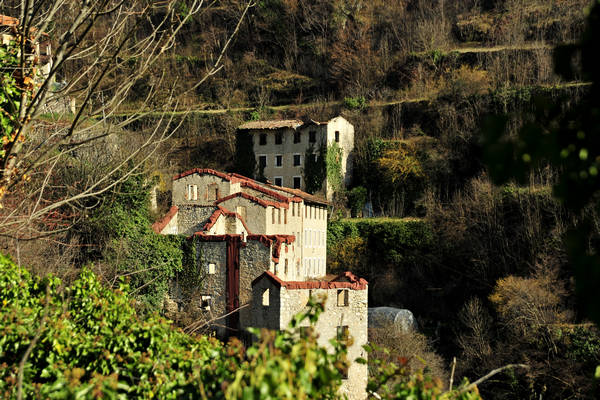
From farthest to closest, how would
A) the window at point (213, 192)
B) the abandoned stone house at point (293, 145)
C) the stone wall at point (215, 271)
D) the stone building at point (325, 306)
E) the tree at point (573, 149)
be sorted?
the abandoned stone house at point (293, 145) → the window at point (213, 192) → the stone wall at point (215, 271) → the stone building at point (325, 306) → the tree at point (573, 149)

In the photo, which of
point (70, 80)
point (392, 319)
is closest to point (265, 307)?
point (392, 319)

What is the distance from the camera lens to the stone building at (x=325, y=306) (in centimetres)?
1836

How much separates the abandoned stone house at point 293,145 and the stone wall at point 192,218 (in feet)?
50.4

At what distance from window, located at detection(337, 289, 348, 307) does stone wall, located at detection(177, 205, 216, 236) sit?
748 centimetres

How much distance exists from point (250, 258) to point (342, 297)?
3895mm

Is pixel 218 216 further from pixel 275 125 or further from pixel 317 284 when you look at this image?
pixel 275 125

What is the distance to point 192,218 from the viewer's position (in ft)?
80.3

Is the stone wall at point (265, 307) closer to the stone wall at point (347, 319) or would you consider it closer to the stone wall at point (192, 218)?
the stone wall at point (347, 319)

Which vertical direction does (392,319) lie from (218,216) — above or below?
below

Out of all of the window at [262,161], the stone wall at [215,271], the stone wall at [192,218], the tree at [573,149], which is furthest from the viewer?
the window at [262,161]

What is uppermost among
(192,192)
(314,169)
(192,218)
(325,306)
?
(314,169)

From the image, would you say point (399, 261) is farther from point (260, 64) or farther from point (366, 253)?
point (260, 64)

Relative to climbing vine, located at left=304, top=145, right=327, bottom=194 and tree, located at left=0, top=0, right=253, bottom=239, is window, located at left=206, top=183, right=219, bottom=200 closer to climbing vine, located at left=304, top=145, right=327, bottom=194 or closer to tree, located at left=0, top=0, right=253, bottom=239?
climbing vine, located at left=304, top=145, right=327, bottom=194

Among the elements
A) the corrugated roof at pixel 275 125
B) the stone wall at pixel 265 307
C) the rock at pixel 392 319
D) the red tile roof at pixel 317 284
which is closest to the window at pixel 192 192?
the stone wall at pixel 265 307
